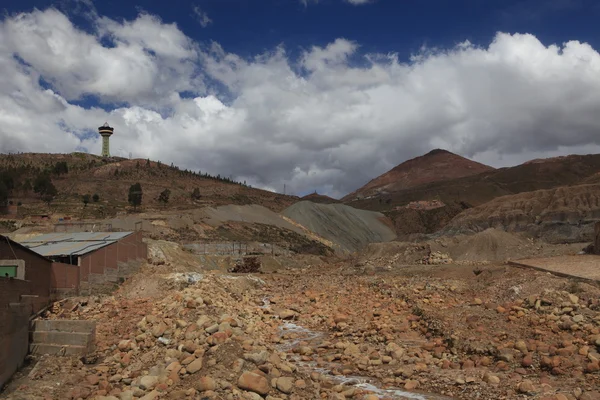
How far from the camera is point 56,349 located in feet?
42.1

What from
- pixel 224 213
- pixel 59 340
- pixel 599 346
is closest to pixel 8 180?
pixel 224 213

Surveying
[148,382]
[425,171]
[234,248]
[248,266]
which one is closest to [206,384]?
[148,382]

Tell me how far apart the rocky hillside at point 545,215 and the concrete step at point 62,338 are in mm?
38578

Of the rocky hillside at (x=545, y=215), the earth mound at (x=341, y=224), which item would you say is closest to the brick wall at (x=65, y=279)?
the rocky hillside at (x=545, y=215)

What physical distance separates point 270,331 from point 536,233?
3736 cm

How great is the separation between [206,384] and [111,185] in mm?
61755

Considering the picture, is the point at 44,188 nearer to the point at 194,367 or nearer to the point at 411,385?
the point at 194,367

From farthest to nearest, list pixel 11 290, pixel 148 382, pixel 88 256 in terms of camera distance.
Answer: pixel 88 256
pixel 11 290
pixel 148 382

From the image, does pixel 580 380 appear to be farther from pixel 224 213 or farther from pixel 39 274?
pixel 224 213

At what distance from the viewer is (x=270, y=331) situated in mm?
14766

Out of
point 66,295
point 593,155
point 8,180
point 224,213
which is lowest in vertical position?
point 66,295

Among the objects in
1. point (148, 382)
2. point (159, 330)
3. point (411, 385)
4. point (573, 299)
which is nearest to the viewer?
point (148, 382)

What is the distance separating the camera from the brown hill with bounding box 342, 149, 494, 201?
144125mm

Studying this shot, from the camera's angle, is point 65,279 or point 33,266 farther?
point 65,279
